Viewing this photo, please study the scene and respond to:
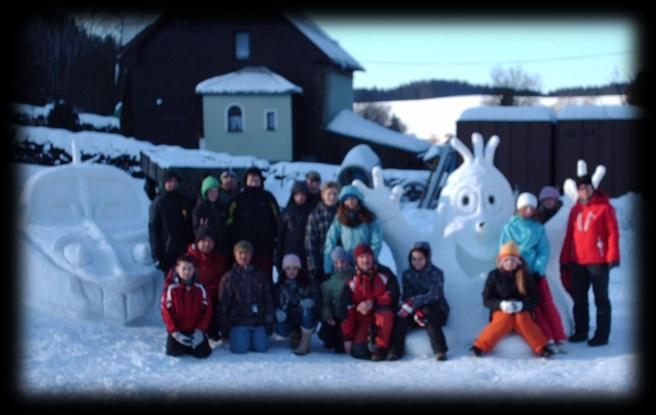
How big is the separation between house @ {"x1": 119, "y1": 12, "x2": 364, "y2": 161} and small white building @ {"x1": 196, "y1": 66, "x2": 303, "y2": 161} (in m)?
0.03

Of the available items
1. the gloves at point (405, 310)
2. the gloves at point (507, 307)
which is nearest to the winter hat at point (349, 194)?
the gloves at point (405, 310)

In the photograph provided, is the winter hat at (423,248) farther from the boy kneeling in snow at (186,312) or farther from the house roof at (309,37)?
the house roof at (309,37)

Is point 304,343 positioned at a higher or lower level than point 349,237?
lower

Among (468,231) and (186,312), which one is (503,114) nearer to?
(468,231)

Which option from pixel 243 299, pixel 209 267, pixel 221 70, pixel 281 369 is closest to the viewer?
pixel 281 369

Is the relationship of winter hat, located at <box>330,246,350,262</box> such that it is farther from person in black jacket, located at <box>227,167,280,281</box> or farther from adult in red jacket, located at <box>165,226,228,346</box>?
adult in red jacket, located at <box>165,226,228,346</box>

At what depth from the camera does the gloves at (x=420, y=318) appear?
6051 millimetres

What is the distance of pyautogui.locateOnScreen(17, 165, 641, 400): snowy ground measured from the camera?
5.13 metres

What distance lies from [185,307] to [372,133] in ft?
62.4

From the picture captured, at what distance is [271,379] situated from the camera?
540cm

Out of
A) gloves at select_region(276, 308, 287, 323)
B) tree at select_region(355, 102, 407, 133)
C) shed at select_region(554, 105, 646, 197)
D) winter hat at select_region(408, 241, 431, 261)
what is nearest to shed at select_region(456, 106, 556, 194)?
shed at select_region(554, 105, 646, 197)

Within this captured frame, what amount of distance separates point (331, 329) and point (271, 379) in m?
1.02

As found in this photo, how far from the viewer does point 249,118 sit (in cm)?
2400

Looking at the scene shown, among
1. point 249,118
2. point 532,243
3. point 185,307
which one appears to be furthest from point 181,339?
point 249,118
